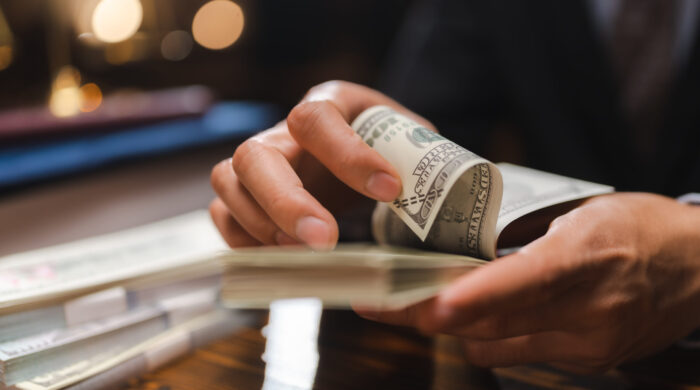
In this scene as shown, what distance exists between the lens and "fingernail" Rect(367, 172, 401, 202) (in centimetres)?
44

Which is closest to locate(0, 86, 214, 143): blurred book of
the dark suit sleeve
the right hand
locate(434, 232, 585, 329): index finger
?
the dark suit sleeve

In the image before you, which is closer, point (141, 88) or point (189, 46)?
point (141, 88)

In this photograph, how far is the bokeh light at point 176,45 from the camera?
304 cm

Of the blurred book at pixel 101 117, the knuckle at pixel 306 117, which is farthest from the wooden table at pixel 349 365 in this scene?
the blurred book at pixel 101 117

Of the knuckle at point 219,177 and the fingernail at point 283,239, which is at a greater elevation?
the knuckle at point 219,177

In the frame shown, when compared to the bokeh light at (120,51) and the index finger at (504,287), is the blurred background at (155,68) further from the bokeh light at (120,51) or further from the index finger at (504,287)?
the index finger at (504,287)

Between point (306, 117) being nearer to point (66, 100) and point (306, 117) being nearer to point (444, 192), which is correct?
point (444, 192)

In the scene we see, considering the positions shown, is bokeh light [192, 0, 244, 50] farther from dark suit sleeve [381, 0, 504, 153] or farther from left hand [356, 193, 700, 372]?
left hand [356, 193, 700, 372]

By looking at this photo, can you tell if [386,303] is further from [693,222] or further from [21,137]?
[21,137]

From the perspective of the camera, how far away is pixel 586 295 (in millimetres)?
388

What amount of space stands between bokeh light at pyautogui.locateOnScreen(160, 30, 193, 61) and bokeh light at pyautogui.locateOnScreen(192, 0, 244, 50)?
0.71ft

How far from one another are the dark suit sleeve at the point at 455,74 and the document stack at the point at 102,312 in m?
0.98

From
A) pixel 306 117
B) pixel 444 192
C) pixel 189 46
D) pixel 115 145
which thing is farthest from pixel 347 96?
pixel 189 46

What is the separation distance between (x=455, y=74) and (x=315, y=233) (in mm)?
1173
